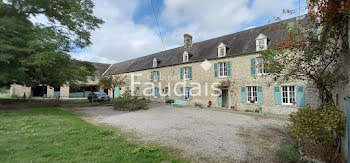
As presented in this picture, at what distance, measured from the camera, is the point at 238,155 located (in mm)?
4543

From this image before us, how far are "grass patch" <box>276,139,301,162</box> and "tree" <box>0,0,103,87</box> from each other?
12.1m

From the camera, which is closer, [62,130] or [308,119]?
[308,119]

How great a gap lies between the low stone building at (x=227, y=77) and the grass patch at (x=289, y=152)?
208 inches

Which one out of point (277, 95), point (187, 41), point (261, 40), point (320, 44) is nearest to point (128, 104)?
point (277, 95)

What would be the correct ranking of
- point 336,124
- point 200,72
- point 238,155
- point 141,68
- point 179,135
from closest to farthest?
point 336,124
point 238,155
point 179,135
point 200,72
point 141,68

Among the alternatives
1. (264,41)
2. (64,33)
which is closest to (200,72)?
(264,41)

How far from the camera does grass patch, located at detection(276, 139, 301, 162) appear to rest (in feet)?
14.5

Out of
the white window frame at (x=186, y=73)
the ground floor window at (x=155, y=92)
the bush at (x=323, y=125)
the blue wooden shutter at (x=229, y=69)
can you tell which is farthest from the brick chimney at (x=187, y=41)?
the bush at (x=323, y=125)

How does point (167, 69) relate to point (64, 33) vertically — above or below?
below

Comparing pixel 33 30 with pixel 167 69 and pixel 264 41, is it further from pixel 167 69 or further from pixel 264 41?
pixel 264 41

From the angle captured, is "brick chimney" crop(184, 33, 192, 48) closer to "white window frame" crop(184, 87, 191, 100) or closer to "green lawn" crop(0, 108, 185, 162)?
"white window frame" crop(184, 87, 191, 100)

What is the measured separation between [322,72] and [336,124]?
5.80 ft

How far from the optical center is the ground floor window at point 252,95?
45.5 ft

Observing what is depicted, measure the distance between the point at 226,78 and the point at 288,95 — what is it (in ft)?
16.2
